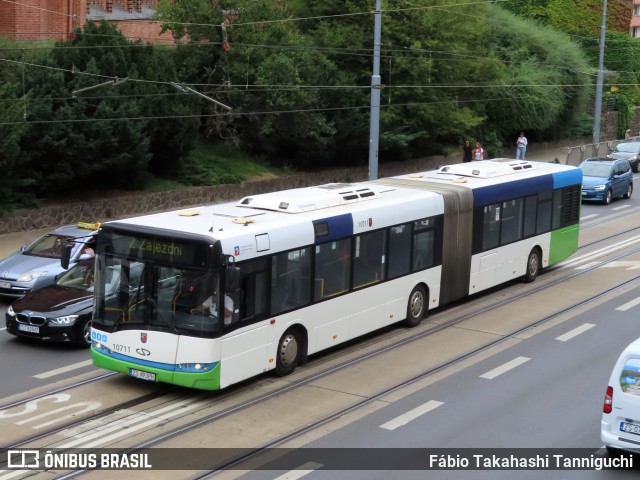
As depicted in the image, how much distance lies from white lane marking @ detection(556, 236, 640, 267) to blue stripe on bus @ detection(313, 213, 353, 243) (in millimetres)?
10672

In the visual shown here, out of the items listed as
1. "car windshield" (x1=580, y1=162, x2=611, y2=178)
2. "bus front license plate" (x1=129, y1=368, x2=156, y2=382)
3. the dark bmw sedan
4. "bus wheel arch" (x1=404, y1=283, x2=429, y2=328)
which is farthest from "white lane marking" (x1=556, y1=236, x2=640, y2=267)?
"bus front license plate" (x1=129, y1=368, x2=156, y2=382)

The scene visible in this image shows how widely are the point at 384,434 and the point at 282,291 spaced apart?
313 cm

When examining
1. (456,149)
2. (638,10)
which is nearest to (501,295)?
(456,149)

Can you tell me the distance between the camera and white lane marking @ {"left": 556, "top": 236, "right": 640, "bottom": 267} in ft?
87.0

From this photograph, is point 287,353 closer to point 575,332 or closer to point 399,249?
point 399,249

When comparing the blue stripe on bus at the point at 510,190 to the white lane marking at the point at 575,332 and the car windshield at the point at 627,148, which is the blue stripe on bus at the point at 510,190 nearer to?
the white lane marking at the point at 575,332

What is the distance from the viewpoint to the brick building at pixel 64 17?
35031 millimetres

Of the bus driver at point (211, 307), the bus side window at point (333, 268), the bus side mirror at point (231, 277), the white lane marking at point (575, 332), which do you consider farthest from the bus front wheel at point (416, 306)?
the bus side mirror at point (231, 277)

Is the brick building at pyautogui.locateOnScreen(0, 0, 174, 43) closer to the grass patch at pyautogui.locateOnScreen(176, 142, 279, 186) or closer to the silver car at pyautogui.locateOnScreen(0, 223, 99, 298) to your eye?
the grass patch at pyautogui.locateOnScreen(176, 142, 279, 186)

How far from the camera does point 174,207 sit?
3369cm

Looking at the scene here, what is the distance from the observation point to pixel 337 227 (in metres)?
16.8

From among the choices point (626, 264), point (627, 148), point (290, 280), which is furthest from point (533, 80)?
point (290, 280)

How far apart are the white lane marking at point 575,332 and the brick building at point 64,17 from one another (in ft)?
65.2

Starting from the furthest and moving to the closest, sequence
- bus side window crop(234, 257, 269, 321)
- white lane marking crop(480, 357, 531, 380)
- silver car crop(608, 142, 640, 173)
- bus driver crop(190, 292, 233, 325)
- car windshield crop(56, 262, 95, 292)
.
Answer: silver car crop(608, 142, 640, 173) < car windshield crop(56, 262, 95, 292) < white lane marking crop(480, 357, 531, 380) < bus side window crop(234, 257, 269, 321) < bus driver crop(190, 292, 233, 325)
